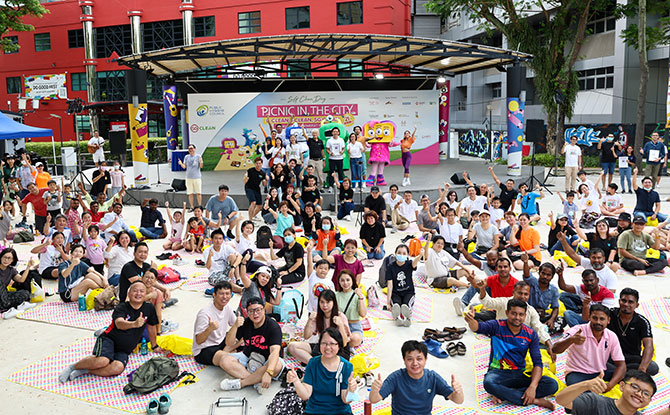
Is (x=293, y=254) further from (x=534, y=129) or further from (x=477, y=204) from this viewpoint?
(x=534, y=129)

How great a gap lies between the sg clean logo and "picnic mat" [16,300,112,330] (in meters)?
15.2

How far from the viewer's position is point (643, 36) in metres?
20.5

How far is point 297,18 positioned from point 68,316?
88.5ft

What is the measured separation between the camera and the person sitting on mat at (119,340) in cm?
582

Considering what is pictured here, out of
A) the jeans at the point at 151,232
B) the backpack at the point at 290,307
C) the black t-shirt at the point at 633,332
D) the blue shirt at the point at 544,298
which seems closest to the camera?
the black t-shirt at the point at 633,332

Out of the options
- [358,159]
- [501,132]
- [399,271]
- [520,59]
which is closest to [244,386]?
[399,271]

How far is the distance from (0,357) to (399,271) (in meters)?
5.00

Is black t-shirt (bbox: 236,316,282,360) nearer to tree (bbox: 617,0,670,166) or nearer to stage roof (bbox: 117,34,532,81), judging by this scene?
stage roof (bbox: 117,34,532,81)

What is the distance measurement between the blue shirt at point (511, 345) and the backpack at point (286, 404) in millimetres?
1833

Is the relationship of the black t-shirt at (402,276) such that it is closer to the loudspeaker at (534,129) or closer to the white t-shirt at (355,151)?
the white t-shirt at (355,151)

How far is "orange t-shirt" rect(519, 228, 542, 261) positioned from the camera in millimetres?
9641

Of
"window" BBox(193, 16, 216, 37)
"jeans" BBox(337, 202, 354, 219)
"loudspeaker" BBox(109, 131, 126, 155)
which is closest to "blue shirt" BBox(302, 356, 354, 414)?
"jeans" BBox(337, 202, 354, 219)

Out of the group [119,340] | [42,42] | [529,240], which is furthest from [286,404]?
[42,42]

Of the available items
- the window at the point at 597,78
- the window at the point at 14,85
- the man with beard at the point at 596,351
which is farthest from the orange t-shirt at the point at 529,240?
the window at the point at 14,85
